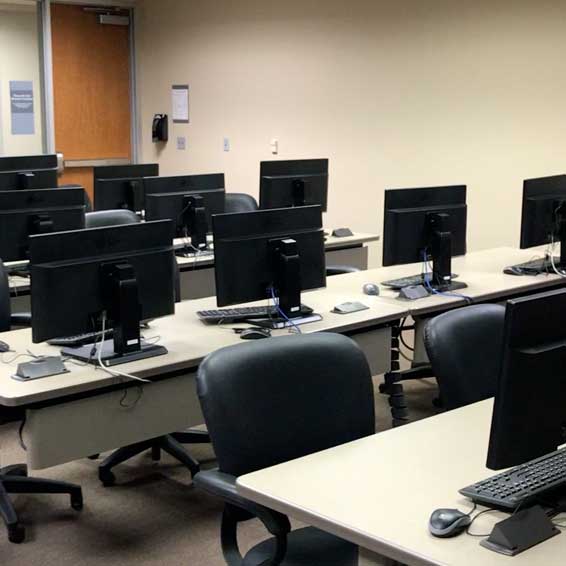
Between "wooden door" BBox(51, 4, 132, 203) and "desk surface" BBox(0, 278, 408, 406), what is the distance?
5.26 m

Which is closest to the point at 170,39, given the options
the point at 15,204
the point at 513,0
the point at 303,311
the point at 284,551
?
the point at 513,0

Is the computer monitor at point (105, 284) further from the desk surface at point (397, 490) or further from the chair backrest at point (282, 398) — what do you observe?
the desk surface at point (397, 490)

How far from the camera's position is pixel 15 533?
131 inches

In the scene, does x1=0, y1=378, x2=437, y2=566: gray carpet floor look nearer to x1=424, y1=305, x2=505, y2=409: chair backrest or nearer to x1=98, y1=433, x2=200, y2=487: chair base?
x1=98, y1=433, x2=200, y2=487: chair base

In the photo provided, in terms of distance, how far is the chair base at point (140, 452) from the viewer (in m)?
3.82

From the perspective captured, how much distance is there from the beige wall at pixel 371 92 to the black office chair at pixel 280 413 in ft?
14.4

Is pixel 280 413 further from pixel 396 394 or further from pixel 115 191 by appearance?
pixel 115 191

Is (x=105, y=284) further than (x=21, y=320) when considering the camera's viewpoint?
No

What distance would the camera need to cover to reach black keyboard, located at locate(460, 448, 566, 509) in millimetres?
1918

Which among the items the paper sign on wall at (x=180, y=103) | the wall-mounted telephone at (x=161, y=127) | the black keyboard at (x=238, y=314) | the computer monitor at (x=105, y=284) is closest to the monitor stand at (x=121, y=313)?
the computer monitor at (x=105, y=284)

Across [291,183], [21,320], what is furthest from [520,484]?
[291,183]

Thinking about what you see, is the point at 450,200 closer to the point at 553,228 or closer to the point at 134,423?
the point at 553,228

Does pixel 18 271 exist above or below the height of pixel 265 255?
below

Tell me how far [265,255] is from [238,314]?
28 centimetres
